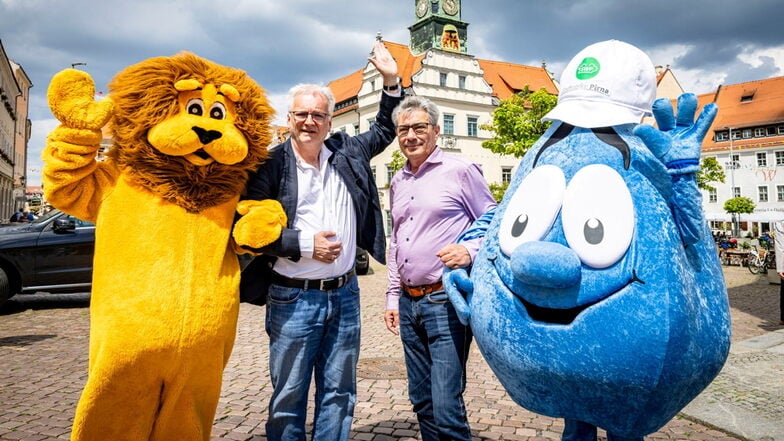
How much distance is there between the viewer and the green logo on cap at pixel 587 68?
224 cm

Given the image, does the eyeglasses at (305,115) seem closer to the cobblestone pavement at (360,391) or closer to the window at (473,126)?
the cobblestone pavement at (360,391)

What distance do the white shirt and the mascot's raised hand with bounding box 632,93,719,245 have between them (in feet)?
5.15

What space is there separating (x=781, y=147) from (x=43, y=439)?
48831 millimetres

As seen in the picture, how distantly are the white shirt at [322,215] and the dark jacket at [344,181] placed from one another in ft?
0.15

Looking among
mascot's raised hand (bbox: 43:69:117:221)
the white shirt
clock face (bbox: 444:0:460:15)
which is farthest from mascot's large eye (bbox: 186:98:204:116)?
clock face (bbox: 444:0:460:15)

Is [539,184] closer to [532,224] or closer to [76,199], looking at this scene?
[532,224]

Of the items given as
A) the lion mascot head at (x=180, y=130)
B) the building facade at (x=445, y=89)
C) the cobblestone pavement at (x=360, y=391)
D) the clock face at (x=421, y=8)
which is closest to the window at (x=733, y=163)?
the building facade at (x=445, y=89)

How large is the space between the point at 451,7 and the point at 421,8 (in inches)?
83.6

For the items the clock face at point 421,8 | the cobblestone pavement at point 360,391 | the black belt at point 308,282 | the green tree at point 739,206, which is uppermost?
the clock face at point 421,8

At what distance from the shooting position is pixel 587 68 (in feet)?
7.42

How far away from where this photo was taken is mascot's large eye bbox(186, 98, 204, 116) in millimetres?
2484

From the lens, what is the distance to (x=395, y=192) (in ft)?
11.1

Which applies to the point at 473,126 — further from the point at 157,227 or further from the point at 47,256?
the point at 157,227

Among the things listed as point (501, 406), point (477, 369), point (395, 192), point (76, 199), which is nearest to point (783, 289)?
point (477, 369)
